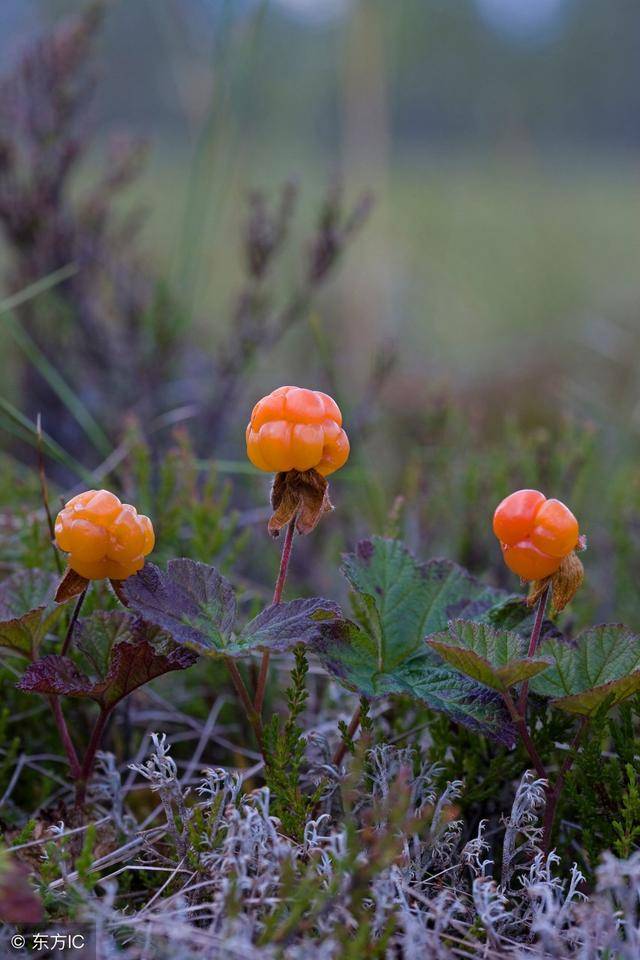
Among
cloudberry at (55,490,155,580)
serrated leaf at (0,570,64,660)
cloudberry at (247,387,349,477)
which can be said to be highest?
cloudberry at (247,387,349,477)

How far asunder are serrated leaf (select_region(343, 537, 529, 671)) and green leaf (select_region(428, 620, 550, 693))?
13cm

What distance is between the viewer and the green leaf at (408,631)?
100 cm

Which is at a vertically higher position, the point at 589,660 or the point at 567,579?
the point at 567,579

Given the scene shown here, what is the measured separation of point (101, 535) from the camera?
37.0 inches

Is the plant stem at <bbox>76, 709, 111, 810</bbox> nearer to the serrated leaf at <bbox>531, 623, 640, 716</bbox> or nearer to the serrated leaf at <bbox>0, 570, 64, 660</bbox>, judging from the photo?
the serrated leaf at <bbox>0, 570, 64, 660</bbox>

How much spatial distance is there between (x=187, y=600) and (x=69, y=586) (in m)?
0.15

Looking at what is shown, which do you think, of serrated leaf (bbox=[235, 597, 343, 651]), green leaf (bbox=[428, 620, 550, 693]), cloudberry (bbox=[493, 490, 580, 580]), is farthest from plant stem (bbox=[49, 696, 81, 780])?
cloudberry (bbox=[493, 490, 580, 580])

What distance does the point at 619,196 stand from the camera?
11.8 metres

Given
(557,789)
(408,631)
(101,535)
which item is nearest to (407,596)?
(408,631)

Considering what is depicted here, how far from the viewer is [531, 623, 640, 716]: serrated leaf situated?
101 centimetres

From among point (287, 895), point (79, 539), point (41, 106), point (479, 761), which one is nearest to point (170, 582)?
point (79, 539)

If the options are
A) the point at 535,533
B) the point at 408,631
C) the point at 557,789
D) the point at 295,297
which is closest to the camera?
the point at 535,533

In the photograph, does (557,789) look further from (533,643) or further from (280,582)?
(280,582)

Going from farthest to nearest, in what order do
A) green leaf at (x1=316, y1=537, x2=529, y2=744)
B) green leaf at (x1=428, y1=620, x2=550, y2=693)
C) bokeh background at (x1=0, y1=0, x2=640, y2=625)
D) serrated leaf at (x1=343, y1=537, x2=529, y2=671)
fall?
bokeh background at (x1=0, y1=0, x2=640, y2=625)
serrated leaf at (x1=343, y1=537, x2=529, y2=671)
green leaf at (x1=316, y1=537, x2=529, y2=744)
green leaf at (x1=428, y1=620, x2=550, y2=693)
